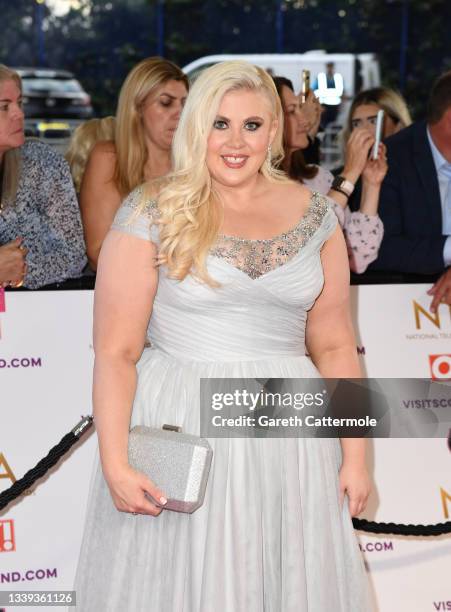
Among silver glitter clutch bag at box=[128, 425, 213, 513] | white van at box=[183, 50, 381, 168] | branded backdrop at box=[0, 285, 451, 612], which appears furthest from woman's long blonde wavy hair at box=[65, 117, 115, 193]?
white van at box=[183, 50, 381, 168]

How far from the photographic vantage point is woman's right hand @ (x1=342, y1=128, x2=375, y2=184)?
4.40 meters

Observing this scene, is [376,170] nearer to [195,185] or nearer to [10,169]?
[10,169]

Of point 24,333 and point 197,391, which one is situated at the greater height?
point 197,391

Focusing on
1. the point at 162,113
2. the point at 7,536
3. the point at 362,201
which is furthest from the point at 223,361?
the point at 162,113

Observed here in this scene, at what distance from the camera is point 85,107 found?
11.8 m

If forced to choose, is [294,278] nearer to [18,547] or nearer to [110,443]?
[110,443]

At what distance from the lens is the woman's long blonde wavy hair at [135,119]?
15.3 feet

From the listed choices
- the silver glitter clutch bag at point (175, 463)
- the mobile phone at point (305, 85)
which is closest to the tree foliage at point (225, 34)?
the mobile phone at point (305, 85)

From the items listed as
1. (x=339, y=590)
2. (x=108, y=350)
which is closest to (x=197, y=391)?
(x=108, y=350)

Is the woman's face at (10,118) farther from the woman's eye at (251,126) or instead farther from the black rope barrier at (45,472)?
the woman's eye at (251,126)

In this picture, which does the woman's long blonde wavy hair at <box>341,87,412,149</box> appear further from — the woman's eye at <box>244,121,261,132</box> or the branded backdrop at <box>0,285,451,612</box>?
the woman's eye at <box>244,121,261,132</box>

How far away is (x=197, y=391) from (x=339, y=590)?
0.65m

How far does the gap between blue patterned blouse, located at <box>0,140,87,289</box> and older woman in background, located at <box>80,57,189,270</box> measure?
0.44m

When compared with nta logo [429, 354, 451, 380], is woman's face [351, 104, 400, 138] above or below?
above
